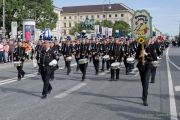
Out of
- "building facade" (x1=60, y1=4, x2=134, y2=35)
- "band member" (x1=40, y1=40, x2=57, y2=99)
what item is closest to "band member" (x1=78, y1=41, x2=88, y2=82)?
"band member" (x1=40, y1=40, x2=57, y2=99)

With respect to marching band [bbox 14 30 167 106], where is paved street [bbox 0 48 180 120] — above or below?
below

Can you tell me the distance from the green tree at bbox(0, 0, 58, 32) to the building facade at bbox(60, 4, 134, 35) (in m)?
101

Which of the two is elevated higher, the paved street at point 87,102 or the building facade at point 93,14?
the building facade at point 93,14

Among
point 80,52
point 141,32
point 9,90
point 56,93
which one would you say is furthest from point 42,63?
point 141,32

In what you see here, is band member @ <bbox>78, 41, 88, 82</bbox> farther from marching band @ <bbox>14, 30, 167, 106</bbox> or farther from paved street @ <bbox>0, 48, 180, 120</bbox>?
paved street @ <bbox>0, 48, 180, 120</bbox>

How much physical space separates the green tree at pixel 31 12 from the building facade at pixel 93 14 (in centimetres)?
10088

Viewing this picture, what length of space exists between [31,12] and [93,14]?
364 feet

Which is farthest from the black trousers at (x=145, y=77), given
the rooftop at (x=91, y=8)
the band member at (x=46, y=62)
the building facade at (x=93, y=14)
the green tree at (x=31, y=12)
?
the rooftop at (x=91, y=8)

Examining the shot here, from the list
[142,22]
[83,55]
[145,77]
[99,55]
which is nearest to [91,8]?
[142,22]

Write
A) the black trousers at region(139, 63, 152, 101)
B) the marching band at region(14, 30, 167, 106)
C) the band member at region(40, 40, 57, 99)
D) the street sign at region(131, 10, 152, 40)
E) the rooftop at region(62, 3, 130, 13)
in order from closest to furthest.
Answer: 1. the black trousers at region(139, 63, 152, 101)
2. the marching band at region(14, 30, 167, 106)
3. the band member at region(40, 40, 57, 99)
4. the street sign at region(131, 10, 152, 40)
5. the rooftop at region(62, 3, 130, 13)

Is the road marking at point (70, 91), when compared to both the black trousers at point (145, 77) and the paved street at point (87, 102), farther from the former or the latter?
the black trousers at point (145, 77)

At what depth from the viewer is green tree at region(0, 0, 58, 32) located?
70.4m

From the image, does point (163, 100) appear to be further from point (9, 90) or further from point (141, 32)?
point (141, 32)

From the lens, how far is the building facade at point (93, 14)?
187125 mm
